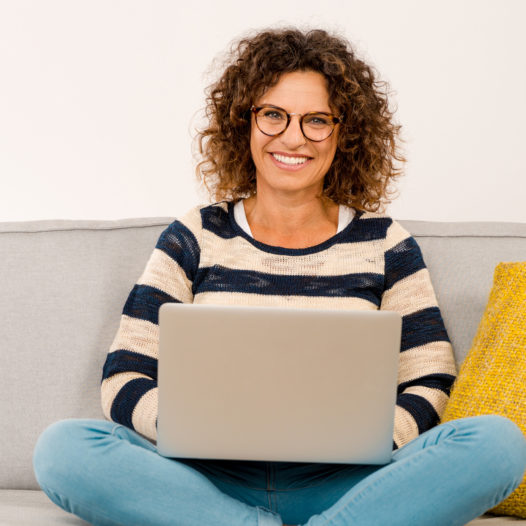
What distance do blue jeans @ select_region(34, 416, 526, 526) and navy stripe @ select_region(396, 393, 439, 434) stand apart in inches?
10.0

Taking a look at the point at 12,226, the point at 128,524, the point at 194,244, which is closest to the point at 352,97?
the point at 194,244

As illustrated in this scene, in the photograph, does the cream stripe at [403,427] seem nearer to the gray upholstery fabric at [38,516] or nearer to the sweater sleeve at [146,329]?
the gray upholstery fabric at [38,516]

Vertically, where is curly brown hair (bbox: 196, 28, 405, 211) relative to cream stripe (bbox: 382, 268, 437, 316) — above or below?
above

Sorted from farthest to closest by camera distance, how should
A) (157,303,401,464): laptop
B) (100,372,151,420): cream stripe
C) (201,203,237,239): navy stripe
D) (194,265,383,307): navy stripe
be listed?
1. (201,203,237,239): navy stripe
2. (194,265,383,307): navy stripe
3. (100,372,151,420): cream stripe
4. (157,303,401,464): laptop

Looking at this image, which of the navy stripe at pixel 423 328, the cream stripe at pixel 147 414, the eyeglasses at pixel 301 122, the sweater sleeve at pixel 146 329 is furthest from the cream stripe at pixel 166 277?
the navy stripe at pixel 423 328

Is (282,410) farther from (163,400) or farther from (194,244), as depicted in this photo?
(194,244)

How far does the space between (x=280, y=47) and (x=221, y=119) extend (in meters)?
0.25

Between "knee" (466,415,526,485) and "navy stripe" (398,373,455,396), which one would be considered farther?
"navy stripe" (398,373,455,396)

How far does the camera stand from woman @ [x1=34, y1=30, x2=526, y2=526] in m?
1.21

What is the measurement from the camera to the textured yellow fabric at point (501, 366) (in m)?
1.42

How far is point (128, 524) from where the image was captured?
1226 millimetres

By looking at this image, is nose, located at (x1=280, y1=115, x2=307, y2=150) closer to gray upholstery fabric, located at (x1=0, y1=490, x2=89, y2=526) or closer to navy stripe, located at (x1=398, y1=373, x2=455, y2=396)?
navy stripe, located at (x1=398, y1=373, x2=455, y2=396)

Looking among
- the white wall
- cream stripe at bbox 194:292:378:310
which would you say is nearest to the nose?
cream stripe at bbox 194:292:378:310

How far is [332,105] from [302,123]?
0.09 meters
